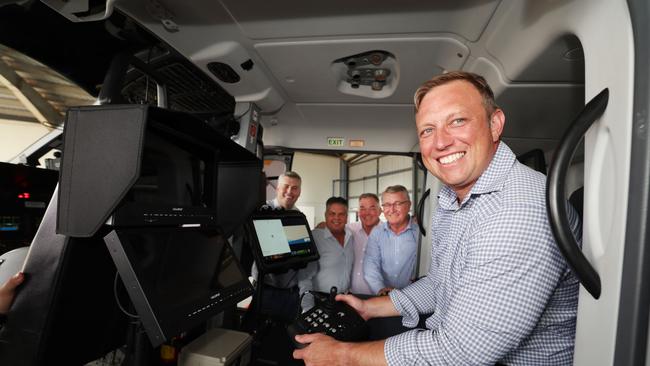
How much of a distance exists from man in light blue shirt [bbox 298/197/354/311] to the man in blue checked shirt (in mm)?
1757

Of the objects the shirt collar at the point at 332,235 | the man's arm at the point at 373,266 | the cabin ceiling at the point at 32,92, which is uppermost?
the cabin ceiling at the point at 32,92

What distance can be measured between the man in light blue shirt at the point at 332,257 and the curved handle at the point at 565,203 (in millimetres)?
2386

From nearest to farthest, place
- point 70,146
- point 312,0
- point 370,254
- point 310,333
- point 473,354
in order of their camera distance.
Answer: point 473,354 < point 70,146 < point 310,333 < point 312,0 < point 370,254

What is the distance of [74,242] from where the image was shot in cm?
106

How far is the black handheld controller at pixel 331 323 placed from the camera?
4.13 feet

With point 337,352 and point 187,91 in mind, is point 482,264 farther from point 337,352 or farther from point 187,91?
point 187,91

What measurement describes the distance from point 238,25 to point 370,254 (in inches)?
105

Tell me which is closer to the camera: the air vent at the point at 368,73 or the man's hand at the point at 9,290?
the man's hand at the point at 9,290

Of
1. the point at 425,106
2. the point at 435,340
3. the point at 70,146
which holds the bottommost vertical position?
the point at 435,340

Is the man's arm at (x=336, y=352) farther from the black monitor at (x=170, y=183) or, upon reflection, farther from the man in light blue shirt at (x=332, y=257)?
the man in light blue shirt at (x=332, y=257)

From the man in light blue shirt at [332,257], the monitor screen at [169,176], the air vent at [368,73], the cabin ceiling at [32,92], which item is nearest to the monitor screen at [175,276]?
the monitor screen at [169,176]

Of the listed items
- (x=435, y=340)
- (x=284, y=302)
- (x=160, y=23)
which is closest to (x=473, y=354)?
(x=435, y=340)

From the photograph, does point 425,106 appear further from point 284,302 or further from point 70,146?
point 284,302

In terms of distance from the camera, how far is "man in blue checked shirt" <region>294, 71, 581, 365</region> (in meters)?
0.85
